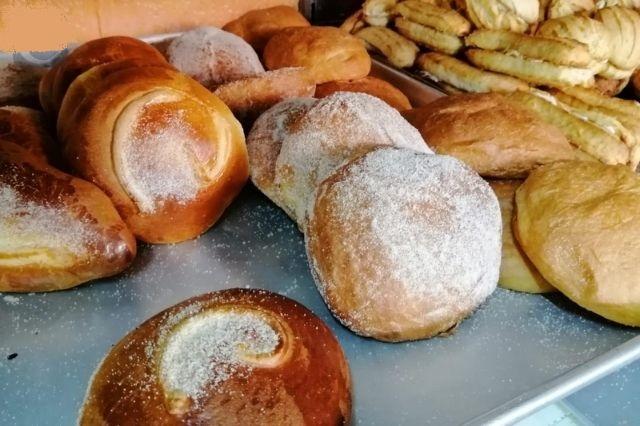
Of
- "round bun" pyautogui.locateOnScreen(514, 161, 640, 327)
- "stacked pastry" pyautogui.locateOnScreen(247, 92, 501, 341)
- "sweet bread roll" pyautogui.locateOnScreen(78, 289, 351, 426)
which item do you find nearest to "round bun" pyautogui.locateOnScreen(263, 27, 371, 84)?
"stacked pastry" pyautogui.locateOnScreen(247, 92, 501, 341)

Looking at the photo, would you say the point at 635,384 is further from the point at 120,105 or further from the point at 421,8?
the point at 421,8

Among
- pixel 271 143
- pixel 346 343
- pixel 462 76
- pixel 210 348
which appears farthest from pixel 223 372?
pixel 462 76

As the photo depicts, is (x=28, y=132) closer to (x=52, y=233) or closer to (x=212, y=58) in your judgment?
(x=52, y=233)

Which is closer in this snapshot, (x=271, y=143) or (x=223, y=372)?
(x=223, y=372)

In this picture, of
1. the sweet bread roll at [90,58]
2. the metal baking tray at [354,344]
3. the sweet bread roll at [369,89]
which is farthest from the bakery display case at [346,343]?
the sweet bread roll at [369,89]

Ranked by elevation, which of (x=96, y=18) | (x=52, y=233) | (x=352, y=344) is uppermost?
(x=96, y=18)

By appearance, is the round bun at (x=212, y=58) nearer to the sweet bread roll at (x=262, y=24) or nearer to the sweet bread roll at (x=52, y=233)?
the sweet bread roll at (x=262, y=24)
